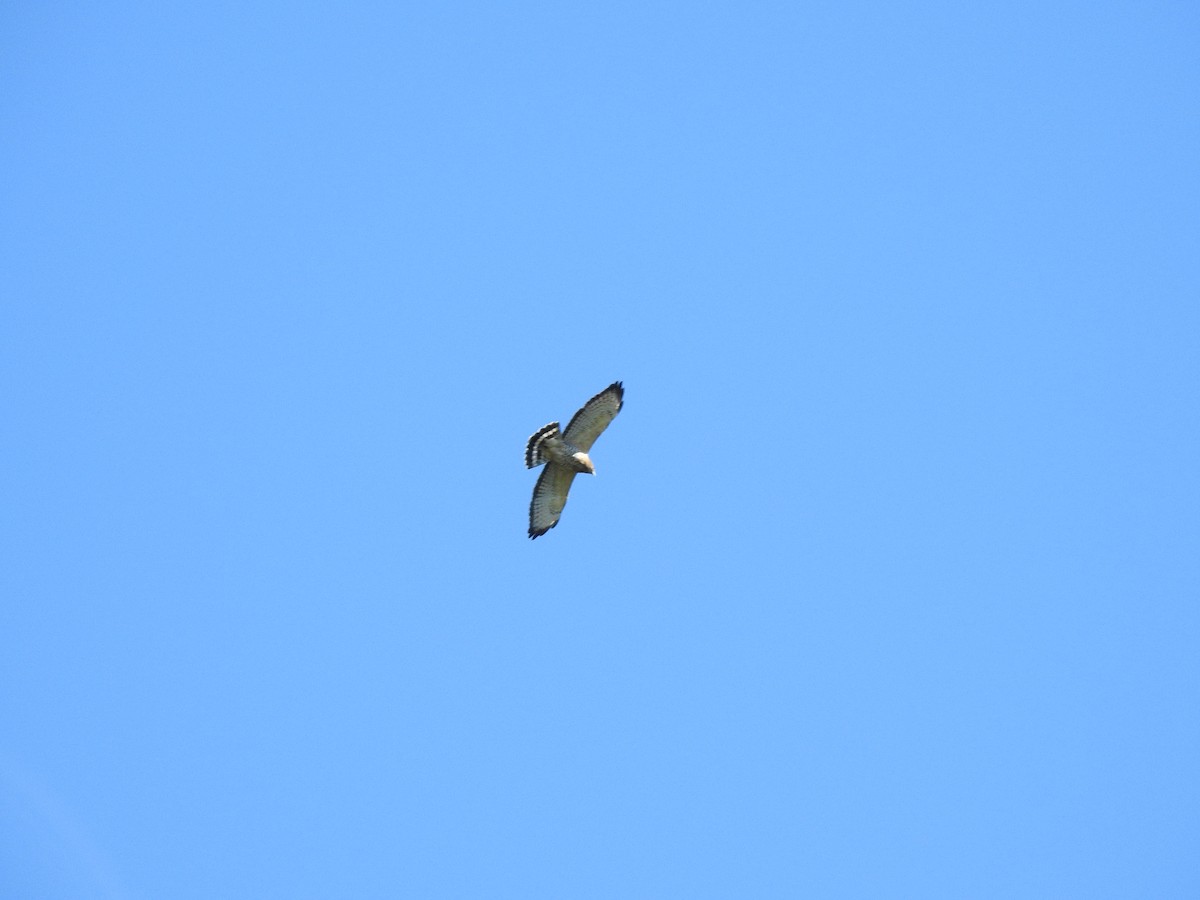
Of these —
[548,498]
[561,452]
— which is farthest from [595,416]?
[548,498]

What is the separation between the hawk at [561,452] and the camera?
20.4 metres

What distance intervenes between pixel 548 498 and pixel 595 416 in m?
1.79

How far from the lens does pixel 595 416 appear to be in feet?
67.0

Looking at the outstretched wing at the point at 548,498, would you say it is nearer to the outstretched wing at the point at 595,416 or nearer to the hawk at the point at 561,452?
the hawk at the point at 561,452

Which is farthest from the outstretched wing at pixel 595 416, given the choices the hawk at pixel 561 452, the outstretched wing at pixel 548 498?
the outstretched wing at pixel 548 498

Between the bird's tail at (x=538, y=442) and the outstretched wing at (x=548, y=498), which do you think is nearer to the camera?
the bird's tail at (x=538, y=442)

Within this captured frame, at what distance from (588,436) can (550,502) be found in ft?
4.72

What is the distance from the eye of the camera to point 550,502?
2158cm

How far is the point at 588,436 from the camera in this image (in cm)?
2072

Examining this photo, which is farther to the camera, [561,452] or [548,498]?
[548,498]

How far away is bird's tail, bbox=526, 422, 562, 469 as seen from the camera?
813 inches

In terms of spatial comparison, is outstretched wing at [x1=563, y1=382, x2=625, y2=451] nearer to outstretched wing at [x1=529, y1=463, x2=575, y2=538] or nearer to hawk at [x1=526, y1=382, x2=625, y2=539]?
hawk at [x1=526, y1=382, x2=625, y2=539]

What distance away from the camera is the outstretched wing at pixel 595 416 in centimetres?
2027

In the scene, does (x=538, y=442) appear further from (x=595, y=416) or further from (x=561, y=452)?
(x=595, y=416)
